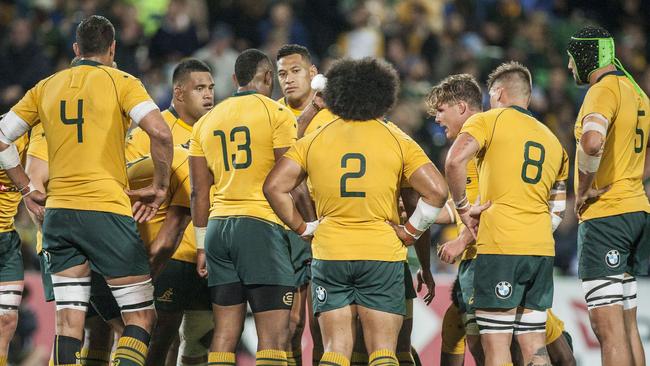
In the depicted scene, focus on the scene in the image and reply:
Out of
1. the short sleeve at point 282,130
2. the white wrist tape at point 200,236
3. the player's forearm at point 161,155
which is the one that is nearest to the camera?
the player's forearm at point 161,155

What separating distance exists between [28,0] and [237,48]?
3.54 metres

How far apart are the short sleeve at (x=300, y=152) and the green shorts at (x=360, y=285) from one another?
0.70 metres

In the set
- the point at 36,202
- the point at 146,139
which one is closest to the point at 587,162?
the point at 146,139

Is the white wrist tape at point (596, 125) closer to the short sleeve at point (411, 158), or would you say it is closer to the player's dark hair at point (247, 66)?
the short sleeve at point (411, 158)

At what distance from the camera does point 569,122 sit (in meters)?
15.8

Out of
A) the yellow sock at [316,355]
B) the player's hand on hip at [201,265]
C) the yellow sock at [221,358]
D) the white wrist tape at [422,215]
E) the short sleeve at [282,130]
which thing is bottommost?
the yellow sock at [316,355]

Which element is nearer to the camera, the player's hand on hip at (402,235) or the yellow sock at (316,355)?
the player's hand on hip at (402,235)

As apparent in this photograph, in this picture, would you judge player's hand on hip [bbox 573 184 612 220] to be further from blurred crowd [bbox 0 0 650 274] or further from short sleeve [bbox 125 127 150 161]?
blurred crowd [bbox 0 0 650 274]

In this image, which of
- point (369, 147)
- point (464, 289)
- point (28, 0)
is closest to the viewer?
point (369, 147)

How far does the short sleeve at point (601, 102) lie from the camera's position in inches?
326

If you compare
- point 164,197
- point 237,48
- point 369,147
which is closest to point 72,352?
point 164,197

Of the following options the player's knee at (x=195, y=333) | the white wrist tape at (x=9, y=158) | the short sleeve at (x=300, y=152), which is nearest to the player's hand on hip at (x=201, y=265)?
the player's knee at (x=195, y=333)

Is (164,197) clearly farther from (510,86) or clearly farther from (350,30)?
(350,30)

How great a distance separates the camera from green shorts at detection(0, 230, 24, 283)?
8.98 meters
